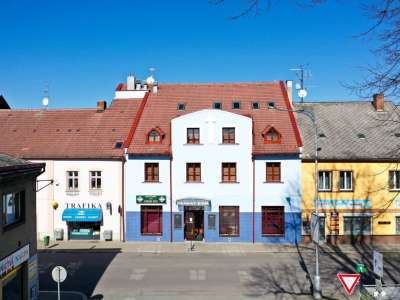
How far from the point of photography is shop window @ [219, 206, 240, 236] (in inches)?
1126

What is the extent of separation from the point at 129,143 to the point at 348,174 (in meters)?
16.0

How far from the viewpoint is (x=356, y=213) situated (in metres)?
27.9

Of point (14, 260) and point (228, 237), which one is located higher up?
point (14, 260)

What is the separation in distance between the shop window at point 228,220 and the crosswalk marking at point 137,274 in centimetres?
790

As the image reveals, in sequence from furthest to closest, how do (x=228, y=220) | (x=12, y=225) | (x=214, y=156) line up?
(x=228, y=220), (x=214, y=156), (x=12, y=225)

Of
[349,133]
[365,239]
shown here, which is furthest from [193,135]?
[365,239]

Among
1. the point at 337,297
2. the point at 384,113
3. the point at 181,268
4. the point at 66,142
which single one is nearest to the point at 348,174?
the point at 384,113

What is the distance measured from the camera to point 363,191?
91.6 feet

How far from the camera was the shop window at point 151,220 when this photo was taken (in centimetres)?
2898

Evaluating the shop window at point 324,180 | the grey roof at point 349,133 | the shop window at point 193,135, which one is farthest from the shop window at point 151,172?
the shop window at point 324,180

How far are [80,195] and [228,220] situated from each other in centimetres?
1102

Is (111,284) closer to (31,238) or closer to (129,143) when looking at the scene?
(31,238)

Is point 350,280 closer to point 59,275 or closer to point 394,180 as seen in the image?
point 59,275

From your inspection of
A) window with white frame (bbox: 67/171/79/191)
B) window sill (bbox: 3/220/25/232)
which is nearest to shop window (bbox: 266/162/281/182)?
window with white frame (bbox: 67/171/79/191)
